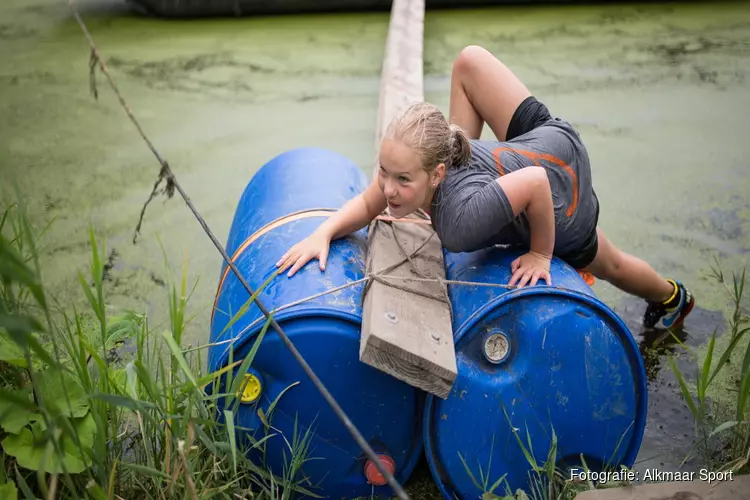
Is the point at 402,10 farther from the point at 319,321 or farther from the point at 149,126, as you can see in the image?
the point at 319,321

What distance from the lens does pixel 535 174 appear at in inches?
78.7

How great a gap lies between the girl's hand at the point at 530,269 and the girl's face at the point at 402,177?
0.30 m

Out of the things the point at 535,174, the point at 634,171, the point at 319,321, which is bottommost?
the point at 634,171

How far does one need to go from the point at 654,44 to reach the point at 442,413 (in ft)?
13.5

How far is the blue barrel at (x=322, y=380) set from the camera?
6.15 ft

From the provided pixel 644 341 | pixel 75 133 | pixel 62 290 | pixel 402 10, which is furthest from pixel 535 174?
pixel 402 10

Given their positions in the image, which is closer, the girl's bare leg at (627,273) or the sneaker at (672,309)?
the girl's bare leg at (627,273)

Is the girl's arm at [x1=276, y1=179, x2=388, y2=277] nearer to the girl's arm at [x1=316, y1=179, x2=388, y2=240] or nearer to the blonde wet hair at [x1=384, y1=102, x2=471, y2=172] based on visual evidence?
the girl's arm at [x1=316, y1=179, x2=388, y2=240]

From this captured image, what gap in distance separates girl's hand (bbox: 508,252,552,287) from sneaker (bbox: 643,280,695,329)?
94cm

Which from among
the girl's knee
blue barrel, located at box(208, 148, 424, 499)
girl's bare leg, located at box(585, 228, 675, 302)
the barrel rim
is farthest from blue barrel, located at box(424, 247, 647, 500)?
the girl's knee

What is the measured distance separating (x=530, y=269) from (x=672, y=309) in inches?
41.3

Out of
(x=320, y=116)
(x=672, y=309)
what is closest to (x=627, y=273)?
(x=672, y=309)

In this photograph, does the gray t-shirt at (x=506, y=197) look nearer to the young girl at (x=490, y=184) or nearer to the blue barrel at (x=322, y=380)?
the young girl at (x=490, y=184)

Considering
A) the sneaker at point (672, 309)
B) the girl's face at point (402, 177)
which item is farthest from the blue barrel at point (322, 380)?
the sneaker at point (672, 309)
